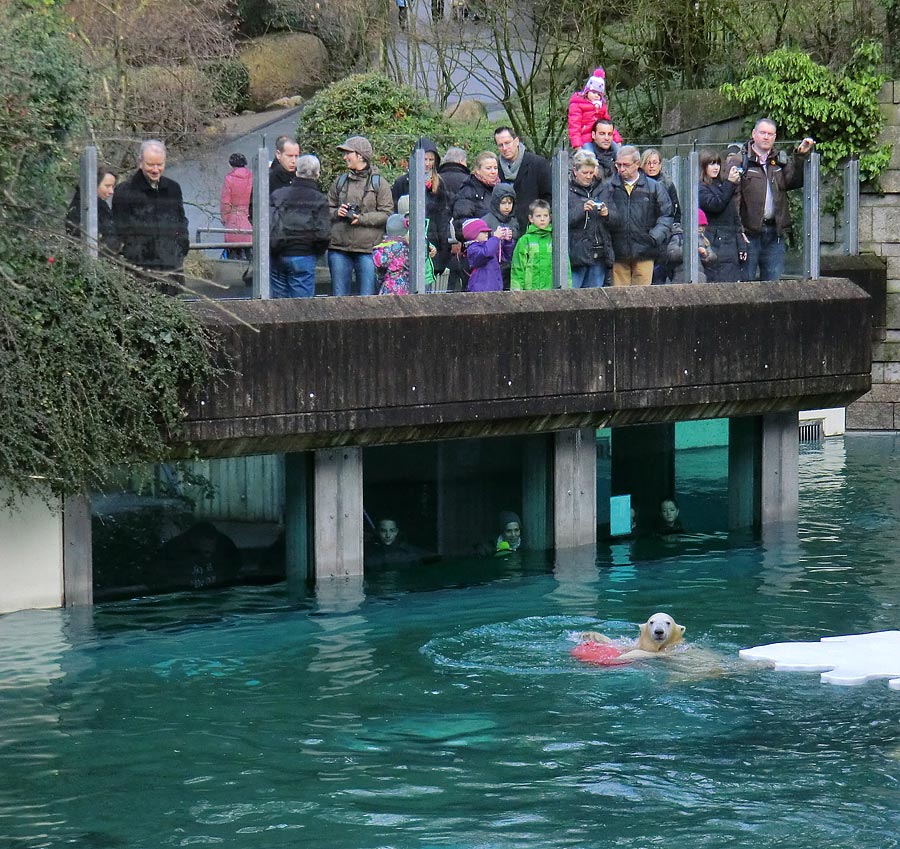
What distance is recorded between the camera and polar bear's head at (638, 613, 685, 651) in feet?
40.4

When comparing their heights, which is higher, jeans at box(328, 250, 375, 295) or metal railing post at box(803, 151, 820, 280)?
metal railing post at box(803, 151, 820, 280)

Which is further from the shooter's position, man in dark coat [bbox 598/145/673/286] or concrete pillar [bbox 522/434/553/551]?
concrete pillar [bbox 522/434/553/551]

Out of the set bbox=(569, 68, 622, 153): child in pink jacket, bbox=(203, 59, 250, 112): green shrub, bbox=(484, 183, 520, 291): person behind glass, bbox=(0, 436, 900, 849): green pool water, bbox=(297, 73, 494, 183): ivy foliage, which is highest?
bbox=(203, 59, 250, 112): green shrub

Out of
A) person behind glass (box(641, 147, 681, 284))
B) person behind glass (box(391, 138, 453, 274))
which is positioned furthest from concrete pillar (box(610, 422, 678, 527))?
person behind glass (box(391, 138, 453, 274))

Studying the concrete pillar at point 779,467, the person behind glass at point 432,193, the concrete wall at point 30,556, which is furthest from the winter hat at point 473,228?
the concrete pillar at point 779,467

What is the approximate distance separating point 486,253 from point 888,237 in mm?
10267

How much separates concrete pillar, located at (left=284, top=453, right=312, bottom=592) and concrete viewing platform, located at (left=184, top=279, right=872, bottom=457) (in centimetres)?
87

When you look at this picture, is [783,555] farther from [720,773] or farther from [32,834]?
[32,834]

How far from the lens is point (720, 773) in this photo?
32.7ft

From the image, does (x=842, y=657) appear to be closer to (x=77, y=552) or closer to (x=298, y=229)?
(x=298, y=229)

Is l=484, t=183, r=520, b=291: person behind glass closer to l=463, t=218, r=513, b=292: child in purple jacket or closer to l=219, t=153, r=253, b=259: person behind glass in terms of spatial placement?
l=463, t=218, r=513, b=292: child in purple jacket

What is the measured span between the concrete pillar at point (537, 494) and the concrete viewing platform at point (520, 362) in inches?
32.6

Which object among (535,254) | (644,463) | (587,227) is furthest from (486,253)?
(644,463)

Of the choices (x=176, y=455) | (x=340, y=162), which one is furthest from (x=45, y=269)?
(x=340, y=162)
